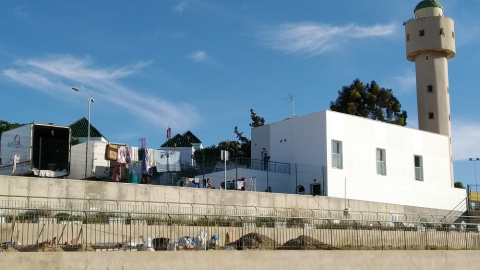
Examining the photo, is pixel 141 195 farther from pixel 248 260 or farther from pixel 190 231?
pixel 248 260

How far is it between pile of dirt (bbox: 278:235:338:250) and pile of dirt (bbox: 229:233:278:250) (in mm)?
518

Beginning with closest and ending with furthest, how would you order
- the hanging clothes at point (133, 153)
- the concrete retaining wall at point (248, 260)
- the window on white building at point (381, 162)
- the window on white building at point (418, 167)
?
the concrete retaining wall at point (248, 260) → the hanging clothes at point (133, 153) → the window on white building at point (381, 162) → the window on white building at point (418, 167)

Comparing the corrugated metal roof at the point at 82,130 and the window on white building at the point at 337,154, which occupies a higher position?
the corrugated metal roof at the point at 82,130

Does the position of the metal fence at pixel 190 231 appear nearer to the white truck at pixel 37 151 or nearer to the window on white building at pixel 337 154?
the white truck at pixel 37 151

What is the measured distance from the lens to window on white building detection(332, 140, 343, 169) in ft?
134

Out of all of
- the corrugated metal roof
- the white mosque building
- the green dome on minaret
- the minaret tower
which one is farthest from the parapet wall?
the corrugated metal roof

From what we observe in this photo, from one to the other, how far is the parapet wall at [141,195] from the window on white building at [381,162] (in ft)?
16.6

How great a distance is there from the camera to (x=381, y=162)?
43812 millimetres

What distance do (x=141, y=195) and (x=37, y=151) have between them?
293 inches

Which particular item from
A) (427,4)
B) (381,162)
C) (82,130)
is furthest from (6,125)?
(427,4)

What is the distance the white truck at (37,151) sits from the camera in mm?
32781

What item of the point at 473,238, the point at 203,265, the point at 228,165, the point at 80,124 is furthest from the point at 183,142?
the point at 203,265

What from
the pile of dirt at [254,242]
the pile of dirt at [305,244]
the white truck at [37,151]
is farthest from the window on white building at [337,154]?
the pile of dirt at [254,242]

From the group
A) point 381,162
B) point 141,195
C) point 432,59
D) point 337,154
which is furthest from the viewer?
point 432,59
